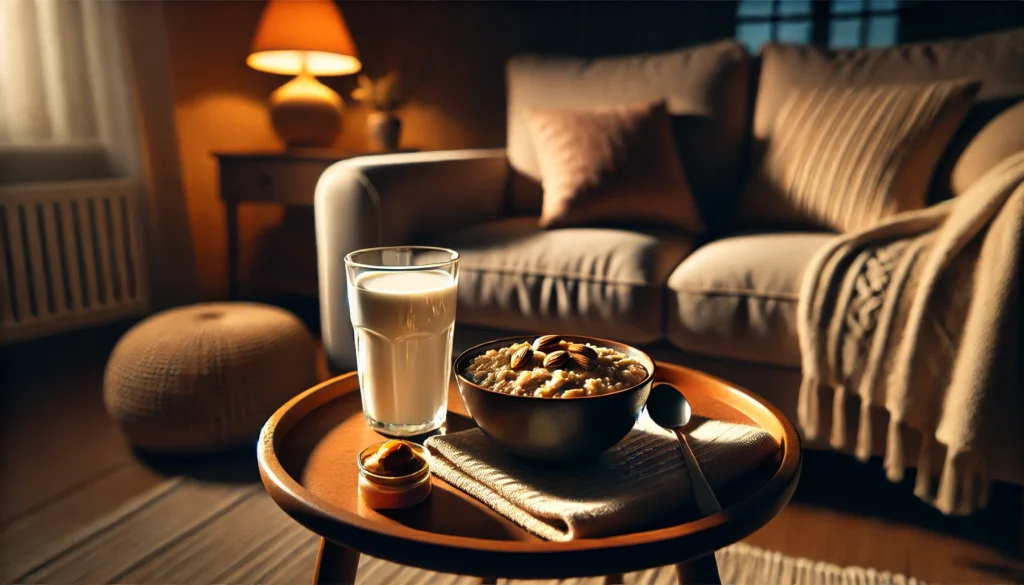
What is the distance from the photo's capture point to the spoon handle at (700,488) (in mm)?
511

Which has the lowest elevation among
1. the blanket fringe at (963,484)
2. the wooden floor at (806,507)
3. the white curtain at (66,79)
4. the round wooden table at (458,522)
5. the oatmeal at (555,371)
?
the wooden floor at (806,507)

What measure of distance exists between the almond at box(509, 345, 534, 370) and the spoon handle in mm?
151

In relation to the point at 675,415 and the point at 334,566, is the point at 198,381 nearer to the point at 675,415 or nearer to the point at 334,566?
the point at 334,566

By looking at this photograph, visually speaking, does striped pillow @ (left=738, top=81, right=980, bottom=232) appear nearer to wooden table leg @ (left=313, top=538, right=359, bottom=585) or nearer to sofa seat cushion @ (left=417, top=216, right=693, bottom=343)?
sofa seat cushion @ (left=417, top=216, right=693, bottom=343)

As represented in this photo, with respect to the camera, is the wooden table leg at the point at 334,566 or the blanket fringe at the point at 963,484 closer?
the wooden table leg at the point at 334,566

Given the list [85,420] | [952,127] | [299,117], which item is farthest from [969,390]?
[299,117]

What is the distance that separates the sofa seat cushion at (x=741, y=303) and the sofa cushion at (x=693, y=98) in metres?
0.51

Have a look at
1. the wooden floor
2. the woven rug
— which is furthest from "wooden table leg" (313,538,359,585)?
the wooden floor

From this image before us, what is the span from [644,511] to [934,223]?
99cm

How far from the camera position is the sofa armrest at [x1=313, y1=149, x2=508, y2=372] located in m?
1.49

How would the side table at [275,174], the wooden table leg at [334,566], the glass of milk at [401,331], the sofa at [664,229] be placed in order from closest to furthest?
the wooden table leg at [334,566], the glass of milk at [401,331], the sofa at [664,229], the side table at [275,174]

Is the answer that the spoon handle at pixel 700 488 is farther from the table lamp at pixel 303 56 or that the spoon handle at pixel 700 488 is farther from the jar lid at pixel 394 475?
the table lamp at pixel 303 56

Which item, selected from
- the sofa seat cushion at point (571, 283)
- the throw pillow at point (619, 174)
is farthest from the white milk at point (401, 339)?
the throw pillow at point (619, 174)

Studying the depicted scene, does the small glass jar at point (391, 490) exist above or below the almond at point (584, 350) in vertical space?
below
